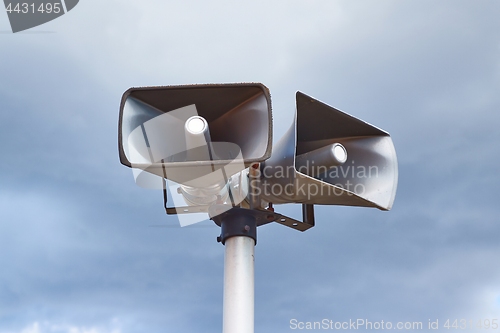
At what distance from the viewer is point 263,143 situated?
2715mm

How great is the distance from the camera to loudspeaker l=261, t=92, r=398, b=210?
296 cm

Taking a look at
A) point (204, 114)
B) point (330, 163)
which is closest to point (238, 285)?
point (330, 163)

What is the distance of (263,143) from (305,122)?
21.8 inches

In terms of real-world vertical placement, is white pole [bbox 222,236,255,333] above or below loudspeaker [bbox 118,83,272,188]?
below

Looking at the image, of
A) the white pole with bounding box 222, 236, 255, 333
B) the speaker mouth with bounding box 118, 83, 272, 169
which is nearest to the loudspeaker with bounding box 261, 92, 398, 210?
the speaker mouth with bounding box 118, 83, 272, 169

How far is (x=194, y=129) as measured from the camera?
2.82m

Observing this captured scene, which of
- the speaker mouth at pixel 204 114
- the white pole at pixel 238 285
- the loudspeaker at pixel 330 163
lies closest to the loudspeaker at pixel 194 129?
the speaker mouth at pixel 204 114

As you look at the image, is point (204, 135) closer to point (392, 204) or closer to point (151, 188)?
point (151, 188)

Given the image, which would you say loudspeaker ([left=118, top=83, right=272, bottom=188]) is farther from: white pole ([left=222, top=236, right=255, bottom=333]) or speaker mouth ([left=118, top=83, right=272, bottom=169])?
white pole ([left=222, top=236, right=255, bottom=333])

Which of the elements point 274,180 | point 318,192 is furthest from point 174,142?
point 318,192

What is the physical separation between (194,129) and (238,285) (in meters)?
0.86

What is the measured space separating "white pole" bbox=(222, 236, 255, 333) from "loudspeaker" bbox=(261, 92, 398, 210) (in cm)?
32

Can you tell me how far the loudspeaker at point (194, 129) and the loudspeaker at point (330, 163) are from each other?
20 cm

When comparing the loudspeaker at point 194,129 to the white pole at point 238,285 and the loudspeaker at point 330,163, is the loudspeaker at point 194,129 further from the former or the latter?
the white pole at point 238,285
